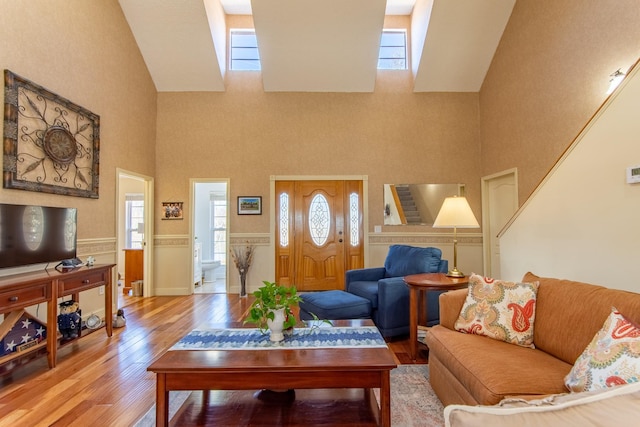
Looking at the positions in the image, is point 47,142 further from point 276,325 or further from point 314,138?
point 314,138

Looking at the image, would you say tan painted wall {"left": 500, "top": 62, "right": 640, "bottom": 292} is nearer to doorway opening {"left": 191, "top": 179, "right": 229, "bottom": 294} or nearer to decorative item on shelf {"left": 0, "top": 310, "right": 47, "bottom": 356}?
decorative item on shelf {"left": 0, "top": 310, "right": 47, "bottom": 356}

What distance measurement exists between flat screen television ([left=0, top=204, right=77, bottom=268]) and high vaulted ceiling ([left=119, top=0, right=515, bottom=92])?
296cm

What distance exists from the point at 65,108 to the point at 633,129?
4.86m

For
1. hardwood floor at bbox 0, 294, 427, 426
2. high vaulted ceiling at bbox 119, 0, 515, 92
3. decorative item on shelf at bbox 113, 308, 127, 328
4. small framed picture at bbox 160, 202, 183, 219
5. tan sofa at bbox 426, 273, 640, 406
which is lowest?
hardwood floor at bbox 0, 294, 427, 426

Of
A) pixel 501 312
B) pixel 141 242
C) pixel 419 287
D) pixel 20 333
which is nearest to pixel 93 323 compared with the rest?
pixel 20 333

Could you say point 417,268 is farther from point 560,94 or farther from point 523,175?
point 560,94

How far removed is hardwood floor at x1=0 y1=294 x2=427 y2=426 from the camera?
192cm

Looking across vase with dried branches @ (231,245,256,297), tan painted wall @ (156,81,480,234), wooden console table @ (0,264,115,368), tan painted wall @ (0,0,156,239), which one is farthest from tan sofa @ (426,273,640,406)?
tan painted wall @ (0,0,156,239)

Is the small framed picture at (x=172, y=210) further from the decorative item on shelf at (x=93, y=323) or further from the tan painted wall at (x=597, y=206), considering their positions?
the tan painted wall at (x=597, y=206)

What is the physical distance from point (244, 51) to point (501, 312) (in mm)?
5493

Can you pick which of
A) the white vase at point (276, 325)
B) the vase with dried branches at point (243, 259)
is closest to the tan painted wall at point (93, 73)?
the vase with dried branches at point (243, 259)

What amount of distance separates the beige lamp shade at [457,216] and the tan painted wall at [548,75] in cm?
153

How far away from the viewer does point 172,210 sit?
5.24m

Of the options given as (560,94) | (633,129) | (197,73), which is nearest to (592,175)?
(633,129)
